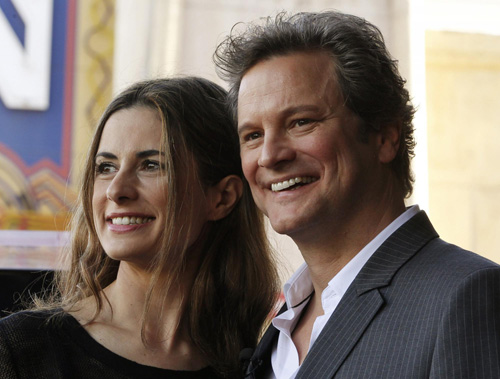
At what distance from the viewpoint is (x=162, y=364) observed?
2.04 metres

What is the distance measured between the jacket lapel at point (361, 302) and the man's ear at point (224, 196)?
68 centimetres

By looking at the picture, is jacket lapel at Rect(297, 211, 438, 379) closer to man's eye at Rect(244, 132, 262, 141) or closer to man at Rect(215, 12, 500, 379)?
man at Rect(215, 12, 500, 379)

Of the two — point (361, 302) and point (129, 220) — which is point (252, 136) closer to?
point (129, 220)

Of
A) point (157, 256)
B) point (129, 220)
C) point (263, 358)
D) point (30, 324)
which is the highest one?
point (129, 220)

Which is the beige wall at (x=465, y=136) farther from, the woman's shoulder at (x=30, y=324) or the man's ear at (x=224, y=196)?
the woman's shoulder at (x=30, y=324)

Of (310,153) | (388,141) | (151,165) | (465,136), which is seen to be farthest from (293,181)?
(465,136)

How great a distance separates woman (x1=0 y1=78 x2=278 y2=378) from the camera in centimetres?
197

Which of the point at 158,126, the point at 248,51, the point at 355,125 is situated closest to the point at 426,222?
the point at 355,125

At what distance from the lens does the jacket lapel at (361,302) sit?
159 cm

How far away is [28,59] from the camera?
150 inches

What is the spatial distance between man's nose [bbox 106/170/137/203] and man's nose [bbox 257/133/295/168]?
0.42 m

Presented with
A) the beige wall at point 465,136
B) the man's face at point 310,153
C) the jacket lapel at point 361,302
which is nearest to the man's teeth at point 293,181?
the man's face at point 310,153

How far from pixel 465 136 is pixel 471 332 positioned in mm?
3221

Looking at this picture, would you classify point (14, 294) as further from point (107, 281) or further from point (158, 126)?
point (158, 126)
